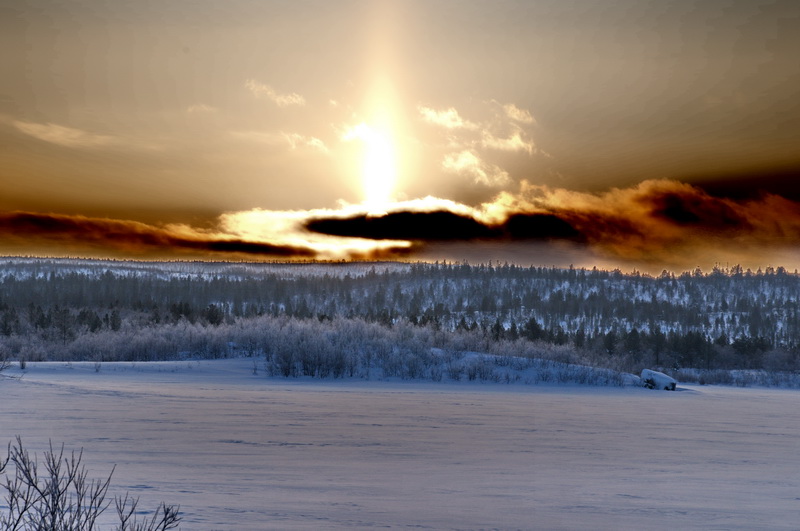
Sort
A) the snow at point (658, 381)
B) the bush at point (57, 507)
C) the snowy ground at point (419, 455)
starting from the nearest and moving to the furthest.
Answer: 1. the bush at point (57, 507)
2. the snowy ground at point (419, 455)
3. the snow at point (658, 381)

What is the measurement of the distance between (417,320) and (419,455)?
323 ft

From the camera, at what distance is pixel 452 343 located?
4072 cm

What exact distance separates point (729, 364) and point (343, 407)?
6887cm

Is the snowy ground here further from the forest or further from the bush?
the forest

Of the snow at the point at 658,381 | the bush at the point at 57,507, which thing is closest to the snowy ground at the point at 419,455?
the bush at the point at 57,507

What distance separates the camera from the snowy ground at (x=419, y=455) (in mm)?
9758

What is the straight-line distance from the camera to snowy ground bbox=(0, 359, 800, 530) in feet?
32.0

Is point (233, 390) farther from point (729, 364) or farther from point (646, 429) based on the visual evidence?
point (729, 364)

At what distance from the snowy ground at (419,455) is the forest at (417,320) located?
39.0 ft

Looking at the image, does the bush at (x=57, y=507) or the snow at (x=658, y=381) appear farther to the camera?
the snow at (x=658, y=381)

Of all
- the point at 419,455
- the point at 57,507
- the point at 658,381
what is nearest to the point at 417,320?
the point at 658,381

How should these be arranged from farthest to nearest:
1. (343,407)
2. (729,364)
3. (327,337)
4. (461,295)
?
(461,295), (729,364), (327,337), (343,407)

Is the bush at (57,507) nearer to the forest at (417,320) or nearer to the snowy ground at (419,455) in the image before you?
the snowy ground at (419,455)

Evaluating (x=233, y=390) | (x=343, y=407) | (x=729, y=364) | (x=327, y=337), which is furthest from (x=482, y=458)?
(x=729, y=364)
